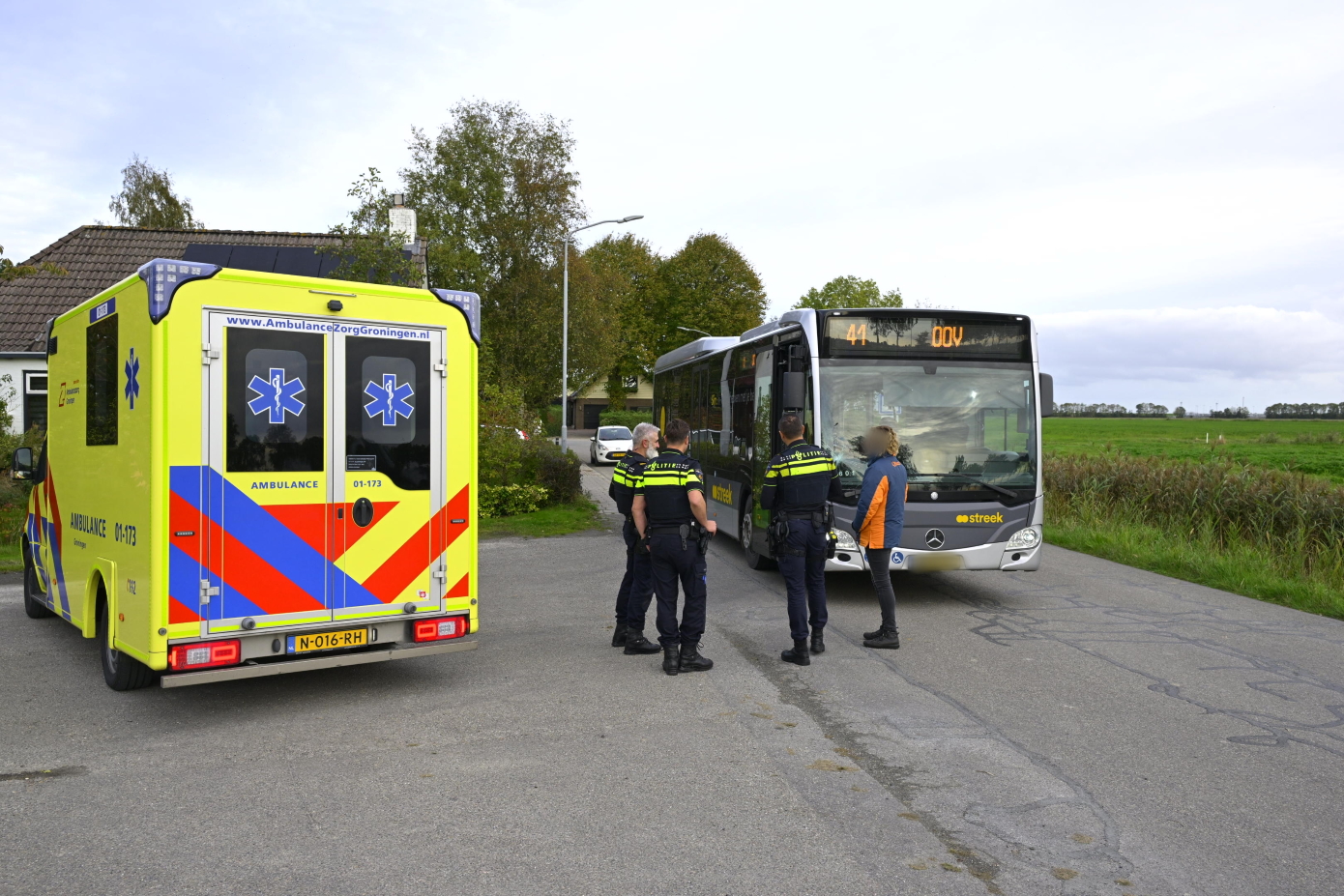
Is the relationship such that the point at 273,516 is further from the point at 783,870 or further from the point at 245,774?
the point at 783,870

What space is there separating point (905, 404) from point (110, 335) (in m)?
6.69

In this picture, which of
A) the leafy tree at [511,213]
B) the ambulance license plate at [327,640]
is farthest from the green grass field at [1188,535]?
the leafy tree at [511,213]

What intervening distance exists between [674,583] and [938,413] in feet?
12.6

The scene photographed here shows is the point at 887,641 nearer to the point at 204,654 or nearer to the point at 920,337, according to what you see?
the point at 920,337

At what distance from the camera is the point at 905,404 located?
32.4ft

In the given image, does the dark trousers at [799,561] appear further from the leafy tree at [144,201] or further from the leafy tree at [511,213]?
the leafy tree at [144,201]

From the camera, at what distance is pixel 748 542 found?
12.5 metres

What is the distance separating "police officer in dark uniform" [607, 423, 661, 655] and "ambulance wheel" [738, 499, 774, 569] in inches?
163

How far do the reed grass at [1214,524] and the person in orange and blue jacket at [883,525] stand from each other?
521 cm

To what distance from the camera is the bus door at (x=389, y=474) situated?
6.25m

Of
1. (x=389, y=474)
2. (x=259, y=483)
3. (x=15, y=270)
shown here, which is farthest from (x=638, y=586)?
(x=15, y=270)

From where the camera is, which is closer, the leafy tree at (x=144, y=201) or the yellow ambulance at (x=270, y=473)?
the yellow ambulance at (x=270, y=473)

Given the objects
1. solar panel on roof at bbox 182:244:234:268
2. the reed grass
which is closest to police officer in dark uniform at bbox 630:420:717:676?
the reed grass

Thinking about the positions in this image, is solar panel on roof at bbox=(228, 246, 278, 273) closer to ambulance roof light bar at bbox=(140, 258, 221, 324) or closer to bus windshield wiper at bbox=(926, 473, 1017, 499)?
ambulance roof light bar at bbox=(140, 258, 221, 324)
